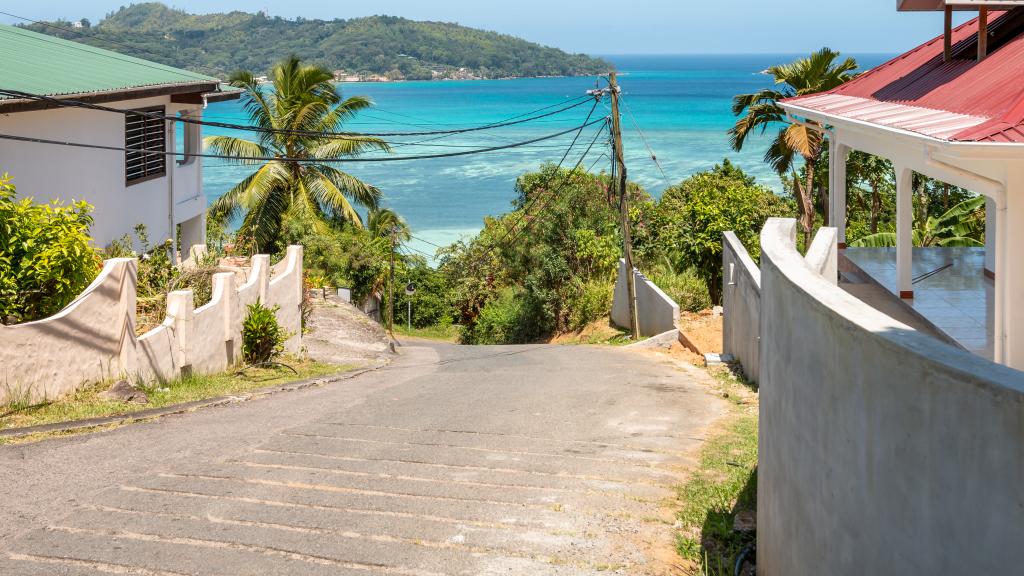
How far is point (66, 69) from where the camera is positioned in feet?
63.2

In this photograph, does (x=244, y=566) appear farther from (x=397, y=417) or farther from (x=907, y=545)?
(x=397, y=417)

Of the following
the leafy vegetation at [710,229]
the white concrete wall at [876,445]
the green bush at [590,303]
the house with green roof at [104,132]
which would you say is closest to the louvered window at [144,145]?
the house with green roof at [104,132]

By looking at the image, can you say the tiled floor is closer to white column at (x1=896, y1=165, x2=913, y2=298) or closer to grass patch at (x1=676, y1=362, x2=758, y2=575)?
white column at (x1=896, y1=165, x2=913, y2=298)

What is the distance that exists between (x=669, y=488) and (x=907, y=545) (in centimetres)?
490

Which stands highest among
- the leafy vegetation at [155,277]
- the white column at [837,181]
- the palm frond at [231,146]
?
the palm frond at [231,146]

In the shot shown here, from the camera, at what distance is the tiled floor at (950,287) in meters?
10.4

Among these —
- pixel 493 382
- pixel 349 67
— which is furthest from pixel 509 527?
pixel 349 67

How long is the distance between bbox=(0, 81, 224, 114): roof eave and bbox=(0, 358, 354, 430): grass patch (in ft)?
14.6

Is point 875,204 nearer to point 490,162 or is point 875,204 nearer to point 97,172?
point 97,172

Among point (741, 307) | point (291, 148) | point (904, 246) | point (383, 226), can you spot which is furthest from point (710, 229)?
point (383, 226)

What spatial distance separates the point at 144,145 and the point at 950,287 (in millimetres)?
16089

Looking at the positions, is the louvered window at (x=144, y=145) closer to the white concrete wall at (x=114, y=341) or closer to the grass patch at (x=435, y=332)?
the white concrete wall at (x=114, y=341)

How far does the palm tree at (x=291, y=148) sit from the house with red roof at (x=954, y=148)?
21404 millimetres

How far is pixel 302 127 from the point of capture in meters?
33.5
